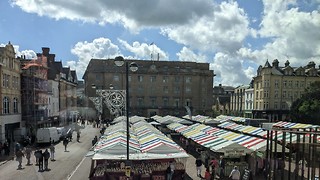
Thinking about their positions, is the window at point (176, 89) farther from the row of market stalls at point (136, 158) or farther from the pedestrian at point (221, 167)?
the row of market stalls at point (136, 158)

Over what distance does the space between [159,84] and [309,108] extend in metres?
38.8

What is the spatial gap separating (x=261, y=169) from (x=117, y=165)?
961 cm

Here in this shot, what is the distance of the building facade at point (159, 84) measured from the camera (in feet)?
258

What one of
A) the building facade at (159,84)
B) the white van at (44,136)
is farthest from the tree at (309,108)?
the white van at (44,136)

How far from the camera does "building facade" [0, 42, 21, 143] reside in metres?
33.1

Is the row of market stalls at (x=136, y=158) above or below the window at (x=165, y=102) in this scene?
above

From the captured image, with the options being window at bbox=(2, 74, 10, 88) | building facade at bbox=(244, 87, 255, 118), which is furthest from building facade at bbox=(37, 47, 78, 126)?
building facade at bbox=(244, 87, 255, 118)

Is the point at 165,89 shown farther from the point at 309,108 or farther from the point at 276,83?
the point at 309,108

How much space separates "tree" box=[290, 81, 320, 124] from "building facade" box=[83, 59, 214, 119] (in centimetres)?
2938

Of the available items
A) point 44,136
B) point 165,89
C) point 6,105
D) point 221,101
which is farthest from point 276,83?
point 6,105

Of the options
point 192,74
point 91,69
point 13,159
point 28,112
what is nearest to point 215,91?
point 192,74

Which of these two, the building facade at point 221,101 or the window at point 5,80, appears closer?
the window at point 5,80

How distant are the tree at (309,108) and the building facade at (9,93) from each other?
47.2 metres

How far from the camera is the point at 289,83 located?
75938 mm
